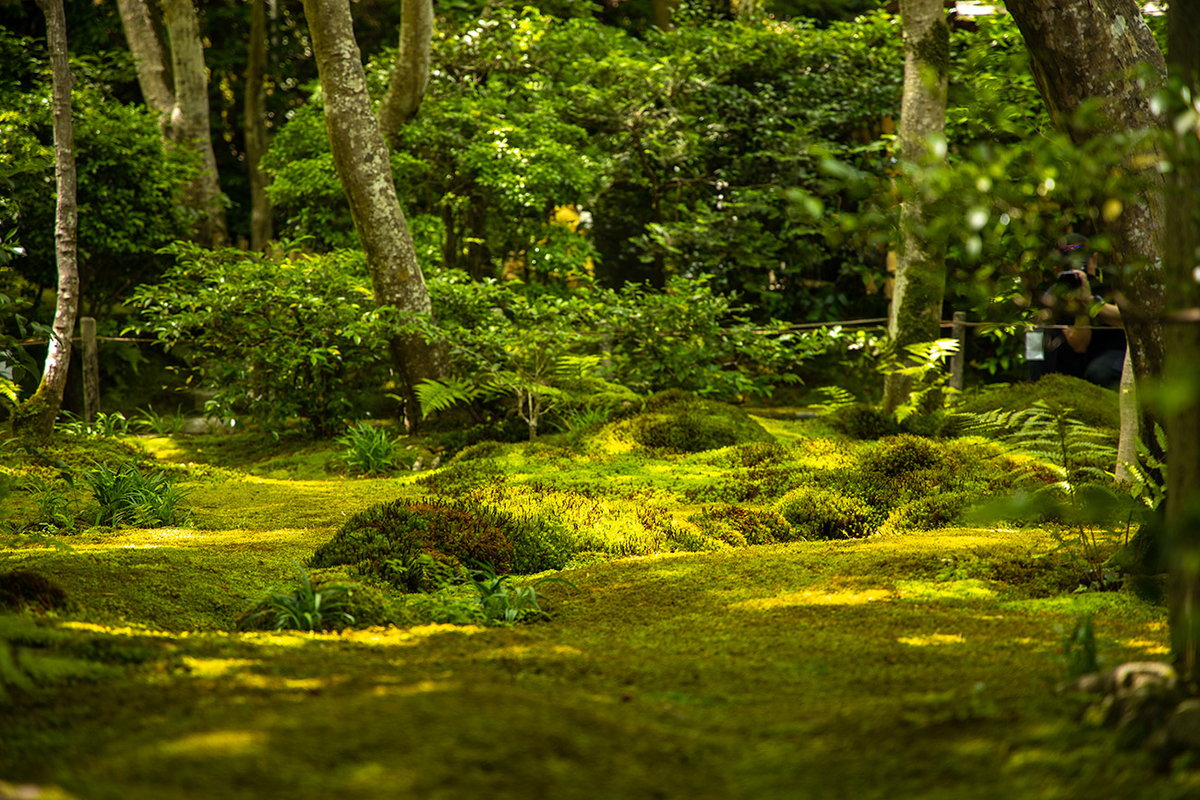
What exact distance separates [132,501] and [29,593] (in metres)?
2.81

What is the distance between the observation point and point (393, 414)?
1165 centimetres

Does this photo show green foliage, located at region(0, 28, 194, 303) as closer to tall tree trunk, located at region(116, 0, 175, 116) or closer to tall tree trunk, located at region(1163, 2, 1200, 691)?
tall tree trunk, located at region(116, 0, 175, 116)

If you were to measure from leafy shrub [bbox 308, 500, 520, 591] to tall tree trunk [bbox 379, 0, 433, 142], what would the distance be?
6764 millimetres

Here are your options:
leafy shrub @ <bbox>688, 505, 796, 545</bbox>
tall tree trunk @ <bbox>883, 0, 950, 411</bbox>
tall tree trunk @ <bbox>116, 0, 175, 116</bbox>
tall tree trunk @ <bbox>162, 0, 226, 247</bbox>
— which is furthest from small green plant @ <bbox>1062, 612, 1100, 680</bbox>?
tall tree trunk @ <bbox>116, 0, 175, 116</bbox>

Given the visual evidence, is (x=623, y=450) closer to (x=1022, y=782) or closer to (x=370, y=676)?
(x=370, y=676)

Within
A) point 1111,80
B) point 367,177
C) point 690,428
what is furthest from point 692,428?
point 1111,80

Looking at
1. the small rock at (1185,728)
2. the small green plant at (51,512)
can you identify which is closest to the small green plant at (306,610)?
the small green plant at (51,512)

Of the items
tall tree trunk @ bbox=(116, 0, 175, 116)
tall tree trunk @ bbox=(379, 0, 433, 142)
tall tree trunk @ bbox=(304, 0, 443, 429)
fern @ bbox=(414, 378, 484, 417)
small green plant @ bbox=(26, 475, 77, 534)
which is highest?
tall tree trunk @ bbox=(116, 0, 175, 116)

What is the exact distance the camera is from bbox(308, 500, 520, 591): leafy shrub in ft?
12.9

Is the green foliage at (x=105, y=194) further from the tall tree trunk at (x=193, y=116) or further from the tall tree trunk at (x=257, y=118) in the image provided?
the tall tree trunk at (x=257, y=118)

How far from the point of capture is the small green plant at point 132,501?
212 inches

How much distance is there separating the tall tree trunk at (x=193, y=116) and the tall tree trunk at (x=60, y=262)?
196 inches

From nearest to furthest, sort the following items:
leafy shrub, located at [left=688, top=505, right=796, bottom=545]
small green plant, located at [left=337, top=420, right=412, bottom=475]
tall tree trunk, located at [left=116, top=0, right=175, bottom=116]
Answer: leafy shrub, located at [left=688, top=505, right=796, bottom=545], small green plant, located at [left=337, top=420, right=412, bottom=475], tall tree trunk, located at [left=116, top=0, right=175, bottom=116]

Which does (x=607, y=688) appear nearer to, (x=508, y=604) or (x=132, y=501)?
(x=508, y=604)
